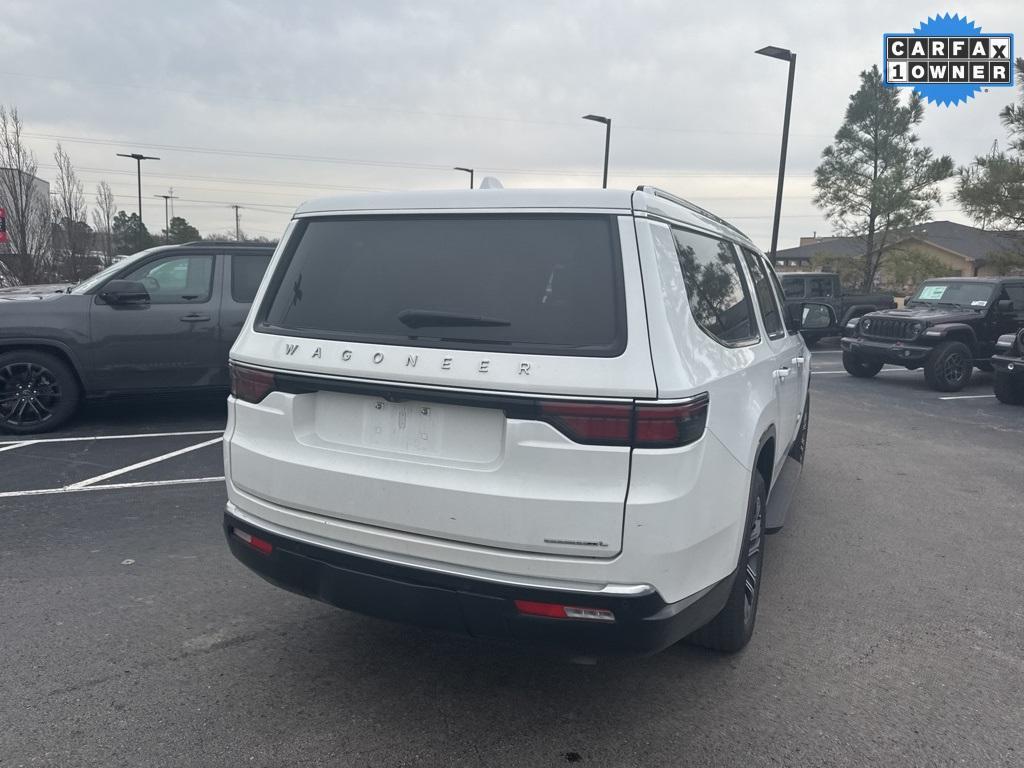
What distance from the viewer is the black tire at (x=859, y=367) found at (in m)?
13.3

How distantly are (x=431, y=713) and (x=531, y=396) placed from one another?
52.1 inches

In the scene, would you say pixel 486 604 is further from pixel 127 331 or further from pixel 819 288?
pixel 819 288

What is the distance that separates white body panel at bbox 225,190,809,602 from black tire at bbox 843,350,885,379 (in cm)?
1159

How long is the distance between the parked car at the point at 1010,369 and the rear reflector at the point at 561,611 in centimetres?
1034

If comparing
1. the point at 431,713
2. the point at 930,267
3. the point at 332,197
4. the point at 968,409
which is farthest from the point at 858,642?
the point at 930,267

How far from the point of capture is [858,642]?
3.46m

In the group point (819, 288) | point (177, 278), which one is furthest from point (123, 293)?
point (819, 288)

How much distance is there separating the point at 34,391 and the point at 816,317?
697 cm

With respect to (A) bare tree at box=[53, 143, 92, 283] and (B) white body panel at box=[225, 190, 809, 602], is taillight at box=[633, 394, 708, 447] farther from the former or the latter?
(A) bare tree at box=[53, 143, 92, 283]

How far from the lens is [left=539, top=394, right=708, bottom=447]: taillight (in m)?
2.28

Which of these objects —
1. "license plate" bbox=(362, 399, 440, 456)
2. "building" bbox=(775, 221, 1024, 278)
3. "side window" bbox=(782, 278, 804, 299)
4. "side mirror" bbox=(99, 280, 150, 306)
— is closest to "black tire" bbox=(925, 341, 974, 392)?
"side window" bbox=(782, 278, 804, 299)

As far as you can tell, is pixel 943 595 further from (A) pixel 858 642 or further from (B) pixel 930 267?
(B) pixel 930 267

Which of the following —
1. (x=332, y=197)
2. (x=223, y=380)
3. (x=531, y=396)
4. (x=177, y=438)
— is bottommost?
(x=177, y=438)

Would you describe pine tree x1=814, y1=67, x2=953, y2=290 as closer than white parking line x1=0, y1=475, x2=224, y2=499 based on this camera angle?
No
